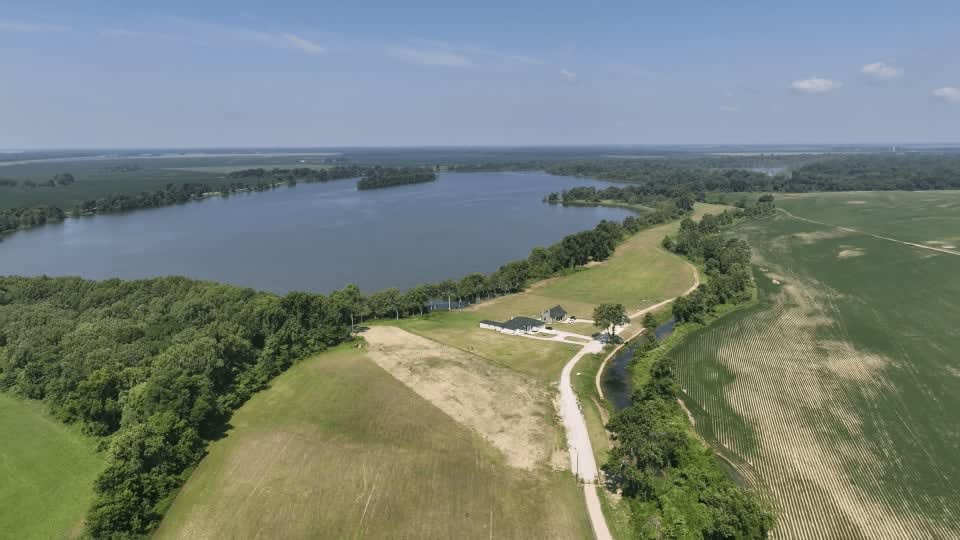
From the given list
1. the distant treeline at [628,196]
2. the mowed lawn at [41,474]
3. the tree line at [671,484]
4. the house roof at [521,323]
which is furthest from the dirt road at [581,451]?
the distant treeline at [628,196]

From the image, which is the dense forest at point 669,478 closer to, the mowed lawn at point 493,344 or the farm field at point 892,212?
the mowed lawn at point 493,344

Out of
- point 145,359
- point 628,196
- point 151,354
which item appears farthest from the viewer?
point 628,196

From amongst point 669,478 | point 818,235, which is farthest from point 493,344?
point 818,235

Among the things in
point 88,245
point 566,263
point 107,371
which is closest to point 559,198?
point 566,263

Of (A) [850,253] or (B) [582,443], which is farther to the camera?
(A) [850,253]

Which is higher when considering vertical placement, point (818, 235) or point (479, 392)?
point (818, 235)

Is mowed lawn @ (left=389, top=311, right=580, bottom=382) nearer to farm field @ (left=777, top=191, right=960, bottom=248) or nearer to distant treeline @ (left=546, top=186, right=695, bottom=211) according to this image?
farm field @ (left=777, top=191, right=960, bottom=248)

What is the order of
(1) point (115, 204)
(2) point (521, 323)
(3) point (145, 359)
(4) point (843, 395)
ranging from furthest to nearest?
(1) point (115, 204) < (2) point (521, 323) < (4) point (843, 395) < (3) point (145, 359)

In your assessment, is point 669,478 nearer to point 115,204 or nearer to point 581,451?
point 581,451
